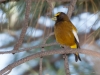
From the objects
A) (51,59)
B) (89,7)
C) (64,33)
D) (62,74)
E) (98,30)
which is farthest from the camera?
(51,59)

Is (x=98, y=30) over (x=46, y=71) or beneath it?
over

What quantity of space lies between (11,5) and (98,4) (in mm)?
393

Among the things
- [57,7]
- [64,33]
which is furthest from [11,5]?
[64,33]

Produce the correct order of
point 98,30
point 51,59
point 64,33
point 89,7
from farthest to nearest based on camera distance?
1. point 51,59
2. point 89,7
3. point 64,33
4. point 98,30

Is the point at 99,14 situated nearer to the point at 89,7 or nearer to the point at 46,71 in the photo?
the point at 89,7

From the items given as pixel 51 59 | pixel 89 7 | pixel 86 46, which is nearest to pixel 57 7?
pixel 89 7

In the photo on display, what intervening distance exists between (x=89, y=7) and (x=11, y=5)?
1.20ft

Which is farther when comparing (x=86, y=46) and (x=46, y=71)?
(x=46, y=71)

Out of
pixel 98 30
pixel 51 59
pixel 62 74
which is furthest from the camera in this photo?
pixel 51 59

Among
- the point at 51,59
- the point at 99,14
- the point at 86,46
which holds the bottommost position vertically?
the point at 51,59

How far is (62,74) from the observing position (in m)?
1.26

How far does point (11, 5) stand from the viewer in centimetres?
133

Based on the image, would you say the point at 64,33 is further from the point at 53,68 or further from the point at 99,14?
the point at 53,68

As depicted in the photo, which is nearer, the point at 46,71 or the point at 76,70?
the point at 76,70
